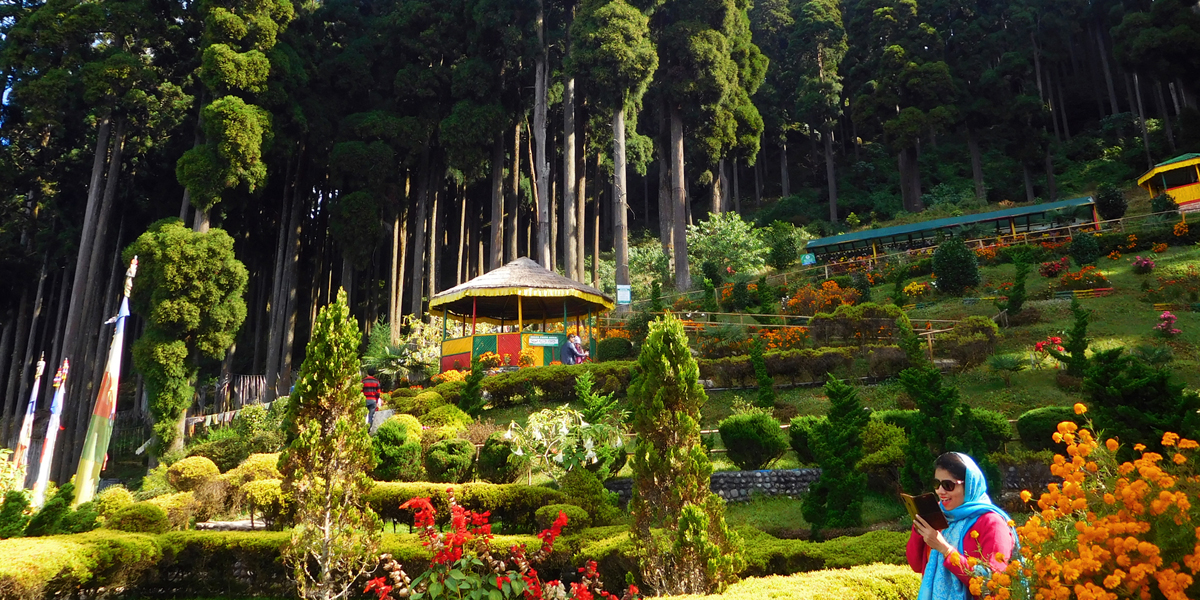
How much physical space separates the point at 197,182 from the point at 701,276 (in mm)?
18402

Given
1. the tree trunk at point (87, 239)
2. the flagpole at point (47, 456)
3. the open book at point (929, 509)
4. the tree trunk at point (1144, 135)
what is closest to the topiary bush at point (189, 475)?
the flagpole at point (47, 456)

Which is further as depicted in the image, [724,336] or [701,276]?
[701,276]

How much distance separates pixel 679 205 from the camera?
29.2 metres

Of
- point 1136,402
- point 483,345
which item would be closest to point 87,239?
point 483,345

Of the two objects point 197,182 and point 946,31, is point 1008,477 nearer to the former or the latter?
point 197,182

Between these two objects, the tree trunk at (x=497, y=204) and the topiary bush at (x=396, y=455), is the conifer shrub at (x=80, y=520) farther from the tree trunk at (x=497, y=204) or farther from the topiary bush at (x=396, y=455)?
the tree trunk at (x=497, y=204)

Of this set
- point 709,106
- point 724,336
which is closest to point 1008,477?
point 724,336

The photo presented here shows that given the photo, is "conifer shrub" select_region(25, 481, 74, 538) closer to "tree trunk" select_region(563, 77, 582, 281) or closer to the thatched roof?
the thatched roof

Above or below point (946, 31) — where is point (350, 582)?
below

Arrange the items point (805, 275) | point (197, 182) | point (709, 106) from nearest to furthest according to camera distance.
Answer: point (197, 182)
point (805, 275)
point (709, 106)

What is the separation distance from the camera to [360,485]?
23.2 feet

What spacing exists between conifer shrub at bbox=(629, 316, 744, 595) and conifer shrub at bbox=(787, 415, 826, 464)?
15.9 ft

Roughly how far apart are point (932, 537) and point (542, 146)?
26.3 meters

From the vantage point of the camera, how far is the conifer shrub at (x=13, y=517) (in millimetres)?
8078
